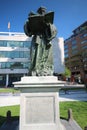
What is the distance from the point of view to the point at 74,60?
238 feet

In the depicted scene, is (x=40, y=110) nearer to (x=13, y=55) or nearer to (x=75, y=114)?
(x=75, y=114)

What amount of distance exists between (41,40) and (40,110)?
2684 millimetres

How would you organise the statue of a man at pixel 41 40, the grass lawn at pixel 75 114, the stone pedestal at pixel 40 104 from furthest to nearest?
the grass lawn at pixel 75 114, the statue of a man at pixel 41 40, the stone pedestal at pixel 40 104

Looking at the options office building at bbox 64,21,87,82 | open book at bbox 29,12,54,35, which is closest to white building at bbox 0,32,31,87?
office building at bbox 64,21,87,82

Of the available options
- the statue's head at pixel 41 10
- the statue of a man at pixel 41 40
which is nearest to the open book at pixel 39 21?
the statue of a man at pixel 41 40

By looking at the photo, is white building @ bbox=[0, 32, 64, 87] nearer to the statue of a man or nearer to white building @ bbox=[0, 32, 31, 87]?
white building @ bbox=[0, 32, 31, 87]

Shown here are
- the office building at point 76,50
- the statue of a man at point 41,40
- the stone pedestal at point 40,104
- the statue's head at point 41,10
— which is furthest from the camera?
the office building at point 76,50

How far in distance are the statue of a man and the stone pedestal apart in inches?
21.1

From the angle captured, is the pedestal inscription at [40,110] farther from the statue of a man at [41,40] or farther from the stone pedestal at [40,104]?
the statue of a man at [41,40]

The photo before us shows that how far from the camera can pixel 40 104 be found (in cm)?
577

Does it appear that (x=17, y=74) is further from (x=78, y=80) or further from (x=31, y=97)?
(x=31, y=97)

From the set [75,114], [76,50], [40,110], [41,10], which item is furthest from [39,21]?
[76,50]

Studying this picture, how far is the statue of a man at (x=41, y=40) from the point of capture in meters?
6.23

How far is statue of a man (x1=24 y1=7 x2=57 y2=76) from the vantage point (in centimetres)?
623
